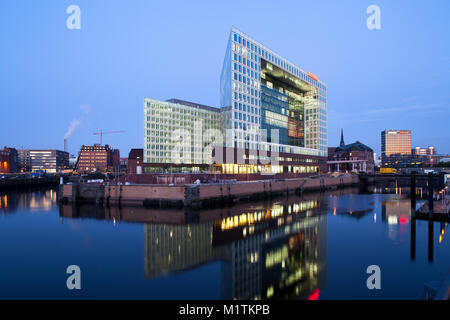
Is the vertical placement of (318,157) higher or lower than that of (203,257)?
higher

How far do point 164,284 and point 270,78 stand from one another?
320 feet

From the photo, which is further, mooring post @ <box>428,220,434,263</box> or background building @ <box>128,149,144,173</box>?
background building @ <box>128,149,144,173</box>

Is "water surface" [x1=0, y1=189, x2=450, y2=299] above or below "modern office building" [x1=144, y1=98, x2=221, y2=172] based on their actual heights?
below

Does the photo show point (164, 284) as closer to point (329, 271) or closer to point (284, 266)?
point (284, 266)

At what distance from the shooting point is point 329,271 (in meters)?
20.8

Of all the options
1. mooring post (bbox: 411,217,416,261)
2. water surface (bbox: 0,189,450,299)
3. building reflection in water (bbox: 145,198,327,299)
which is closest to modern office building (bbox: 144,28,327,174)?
water surface (bbox: 0,189,450,299)

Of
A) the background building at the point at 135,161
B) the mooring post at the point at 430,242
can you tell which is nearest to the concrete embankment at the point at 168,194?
the mooring post at the point at 430,242

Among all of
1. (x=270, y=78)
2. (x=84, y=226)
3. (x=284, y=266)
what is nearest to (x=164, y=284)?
(x=284, y=266)

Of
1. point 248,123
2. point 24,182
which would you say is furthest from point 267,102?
point 24,182

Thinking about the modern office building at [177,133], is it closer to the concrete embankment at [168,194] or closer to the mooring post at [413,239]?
the concrete embankment at [168,194]

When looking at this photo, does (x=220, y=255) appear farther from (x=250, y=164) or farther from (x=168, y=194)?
(x=250, y=164)

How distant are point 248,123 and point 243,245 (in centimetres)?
6463

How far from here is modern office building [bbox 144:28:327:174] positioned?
8531 cm

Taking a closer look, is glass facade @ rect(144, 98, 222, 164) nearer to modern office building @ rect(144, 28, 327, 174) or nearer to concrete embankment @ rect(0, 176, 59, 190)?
modern office building @ rect(144, 28, 327, 174)
